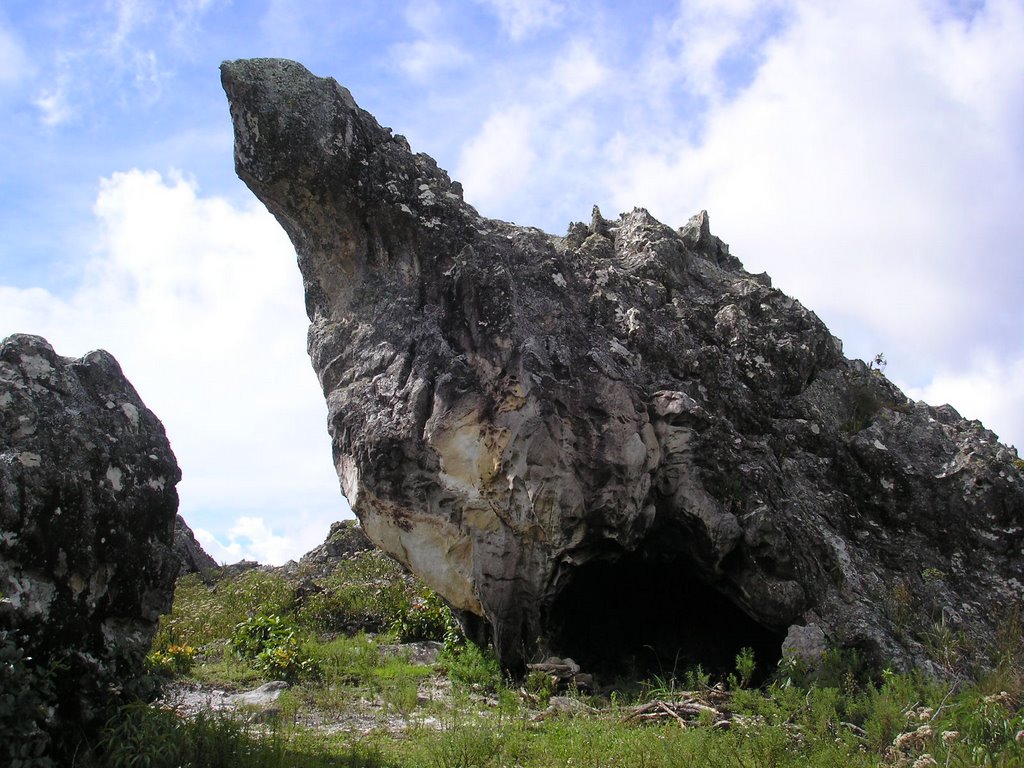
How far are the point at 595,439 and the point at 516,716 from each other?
11.4 feet

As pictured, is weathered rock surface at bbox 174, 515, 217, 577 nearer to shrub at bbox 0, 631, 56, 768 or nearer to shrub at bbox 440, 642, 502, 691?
shrub at bbox 440, 642, 502, 691

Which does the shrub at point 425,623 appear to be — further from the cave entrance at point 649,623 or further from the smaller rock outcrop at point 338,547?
the smaller rock outcrop at point 338,547

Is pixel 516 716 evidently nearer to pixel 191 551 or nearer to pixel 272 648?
pixel 272 648

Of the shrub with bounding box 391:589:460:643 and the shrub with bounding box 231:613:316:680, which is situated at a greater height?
the shrub with bounding box 391:589:460:643

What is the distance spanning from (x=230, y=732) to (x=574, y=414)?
18.4ft

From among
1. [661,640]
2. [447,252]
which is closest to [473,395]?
[447,252]

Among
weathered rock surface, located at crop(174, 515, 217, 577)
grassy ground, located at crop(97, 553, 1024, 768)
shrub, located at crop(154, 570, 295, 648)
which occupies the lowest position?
grassy ground, located at crop(97, 553, 1024, 768)

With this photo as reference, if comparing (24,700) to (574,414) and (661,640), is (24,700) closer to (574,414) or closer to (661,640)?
(574,414)

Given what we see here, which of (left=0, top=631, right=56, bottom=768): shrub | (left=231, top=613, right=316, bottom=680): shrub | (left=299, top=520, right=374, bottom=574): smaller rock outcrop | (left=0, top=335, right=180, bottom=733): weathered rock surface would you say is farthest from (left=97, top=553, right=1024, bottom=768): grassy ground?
(left=299, top=520, right=374, bottom=574): smaller rock outcrop

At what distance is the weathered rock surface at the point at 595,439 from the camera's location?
11.2 metres

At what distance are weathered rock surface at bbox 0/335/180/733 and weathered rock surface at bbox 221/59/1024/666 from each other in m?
4.22

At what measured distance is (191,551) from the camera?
22906mm

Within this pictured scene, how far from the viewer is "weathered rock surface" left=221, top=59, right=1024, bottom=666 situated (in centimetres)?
1121

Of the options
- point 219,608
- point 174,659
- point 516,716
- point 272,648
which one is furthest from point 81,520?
point 219,608
